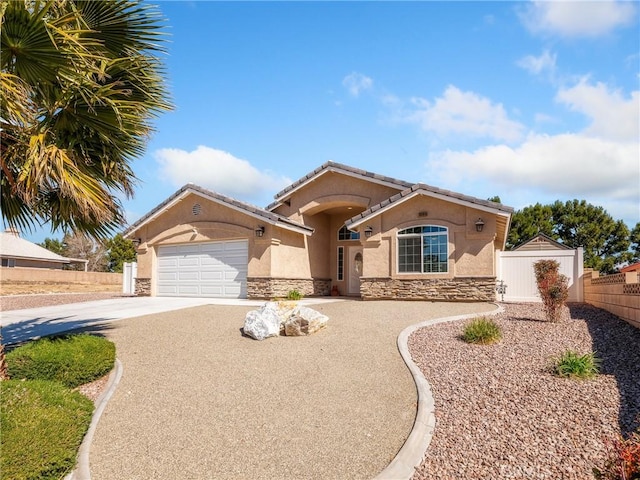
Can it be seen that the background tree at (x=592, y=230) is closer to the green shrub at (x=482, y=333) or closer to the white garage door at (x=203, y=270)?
the white garage door at (x=203, y=270)

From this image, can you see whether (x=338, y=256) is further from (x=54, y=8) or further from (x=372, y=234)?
(x=54, y=8)

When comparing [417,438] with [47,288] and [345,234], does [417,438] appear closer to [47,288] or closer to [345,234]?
[345,234]

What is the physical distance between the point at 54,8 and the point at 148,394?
6.25 meters

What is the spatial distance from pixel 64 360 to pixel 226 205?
39.5 feet

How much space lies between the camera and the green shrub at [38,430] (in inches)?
169

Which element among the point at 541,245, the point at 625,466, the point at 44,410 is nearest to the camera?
the point at 625,466

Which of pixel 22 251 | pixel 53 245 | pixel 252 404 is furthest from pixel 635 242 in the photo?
pixel 53 245

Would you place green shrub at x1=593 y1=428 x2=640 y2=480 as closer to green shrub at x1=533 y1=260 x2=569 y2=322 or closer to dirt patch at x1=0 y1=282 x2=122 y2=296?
green shrub at x1=533 y1=260 x2=569 y2=322

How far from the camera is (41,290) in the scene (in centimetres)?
2617

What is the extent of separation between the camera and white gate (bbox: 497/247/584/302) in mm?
16750

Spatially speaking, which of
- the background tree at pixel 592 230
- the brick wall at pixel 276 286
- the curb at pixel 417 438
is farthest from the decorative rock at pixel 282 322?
the background tree at pixel 592 230

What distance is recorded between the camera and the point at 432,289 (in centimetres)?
1577

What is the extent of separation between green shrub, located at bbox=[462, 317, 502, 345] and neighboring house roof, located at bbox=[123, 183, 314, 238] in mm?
10115

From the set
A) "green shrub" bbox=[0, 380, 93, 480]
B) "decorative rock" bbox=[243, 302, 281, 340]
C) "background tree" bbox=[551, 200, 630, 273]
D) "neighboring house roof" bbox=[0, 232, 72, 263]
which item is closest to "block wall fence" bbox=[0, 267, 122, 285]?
"neighboring house roof" bbox=[0, 232, 72, 263]
